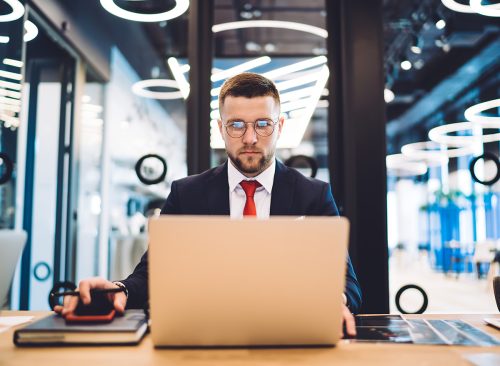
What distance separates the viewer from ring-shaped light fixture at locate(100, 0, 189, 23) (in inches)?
127

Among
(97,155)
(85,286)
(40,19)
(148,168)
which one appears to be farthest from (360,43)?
(97,155)

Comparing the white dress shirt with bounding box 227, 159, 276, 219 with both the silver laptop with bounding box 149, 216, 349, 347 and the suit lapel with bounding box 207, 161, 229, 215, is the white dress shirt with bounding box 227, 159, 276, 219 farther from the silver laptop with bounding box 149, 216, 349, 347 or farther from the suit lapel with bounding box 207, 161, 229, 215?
the silver laptop with bounding box 149, 216, 349, 347

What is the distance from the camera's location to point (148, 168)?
3.29 metres

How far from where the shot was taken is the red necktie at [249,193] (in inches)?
76.4

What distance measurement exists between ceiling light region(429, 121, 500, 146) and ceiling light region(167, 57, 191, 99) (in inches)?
70.5

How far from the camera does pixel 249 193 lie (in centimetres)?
202

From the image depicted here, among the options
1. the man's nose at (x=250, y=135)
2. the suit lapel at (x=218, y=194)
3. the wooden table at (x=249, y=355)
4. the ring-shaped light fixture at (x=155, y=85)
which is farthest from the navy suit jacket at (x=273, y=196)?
the ring-shaped light fixture at (x=155, y=85)

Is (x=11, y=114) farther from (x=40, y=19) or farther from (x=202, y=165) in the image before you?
(x=202, y=165)

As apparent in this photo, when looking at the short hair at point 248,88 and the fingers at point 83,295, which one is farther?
the short hair at point 248,88

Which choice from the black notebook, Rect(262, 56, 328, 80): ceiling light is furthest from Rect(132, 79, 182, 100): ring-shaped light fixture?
the black notebook

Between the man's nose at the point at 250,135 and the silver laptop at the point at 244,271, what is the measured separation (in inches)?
37.9

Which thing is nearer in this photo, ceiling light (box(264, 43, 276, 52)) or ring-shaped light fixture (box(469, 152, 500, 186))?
ring-shaped light fixture (box(469, 152, 500, 186))

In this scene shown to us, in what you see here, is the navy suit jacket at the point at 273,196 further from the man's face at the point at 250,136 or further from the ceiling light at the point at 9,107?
the ceiling light at the point at 9,107

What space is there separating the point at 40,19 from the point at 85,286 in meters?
3.47
